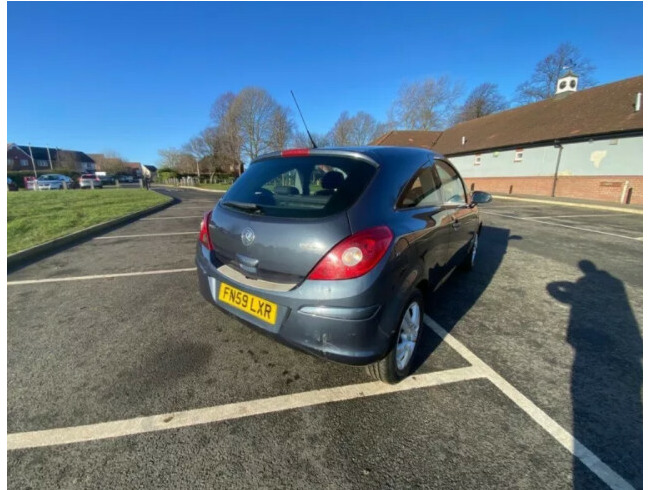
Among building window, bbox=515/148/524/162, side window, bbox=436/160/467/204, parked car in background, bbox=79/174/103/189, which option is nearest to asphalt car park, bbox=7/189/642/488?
side window, bbox=436/160/467/204

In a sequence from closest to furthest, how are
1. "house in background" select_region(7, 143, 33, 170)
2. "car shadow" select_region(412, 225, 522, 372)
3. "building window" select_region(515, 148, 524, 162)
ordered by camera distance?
"car shadow" select_region(412, 225, 522, 372) → "building window" select_region(515, 148, 524, 162) → "house in background" select_region(7, 143, 33, 170)

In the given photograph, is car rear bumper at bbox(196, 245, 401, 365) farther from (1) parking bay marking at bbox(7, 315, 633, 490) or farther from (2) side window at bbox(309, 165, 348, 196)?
(2) side window at bbox(309, 165, 348, 196)

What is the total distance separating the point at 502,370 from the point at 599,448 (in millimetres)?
720

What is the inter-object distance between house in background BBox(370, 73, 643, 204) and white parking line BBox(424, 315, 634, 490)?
63.9 feet

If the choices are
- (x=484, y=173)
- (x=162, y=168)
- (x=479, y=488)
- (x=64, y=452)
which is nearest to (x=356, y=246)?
(x=479, y=488)

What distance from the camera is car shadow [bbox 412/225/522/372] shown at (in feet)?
8.95

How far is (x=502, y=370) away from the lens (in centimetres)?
241

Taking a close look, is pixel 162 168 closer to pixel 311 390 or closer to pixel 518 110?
pixel 518 110

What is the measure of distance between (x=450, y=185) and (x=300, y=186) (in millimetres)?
1840

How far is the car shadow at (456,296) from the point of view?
2727mm

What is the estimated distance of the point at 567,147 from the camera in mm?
19047

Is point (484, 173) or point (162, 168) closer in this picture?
point (484, 173)

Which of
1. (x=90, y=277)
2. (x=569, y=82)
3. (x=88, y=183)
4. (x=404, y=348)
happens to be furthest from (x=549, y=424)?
(x=88, y=183)

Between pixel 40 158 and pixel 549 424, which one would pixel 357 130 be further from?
pixel 40 158
